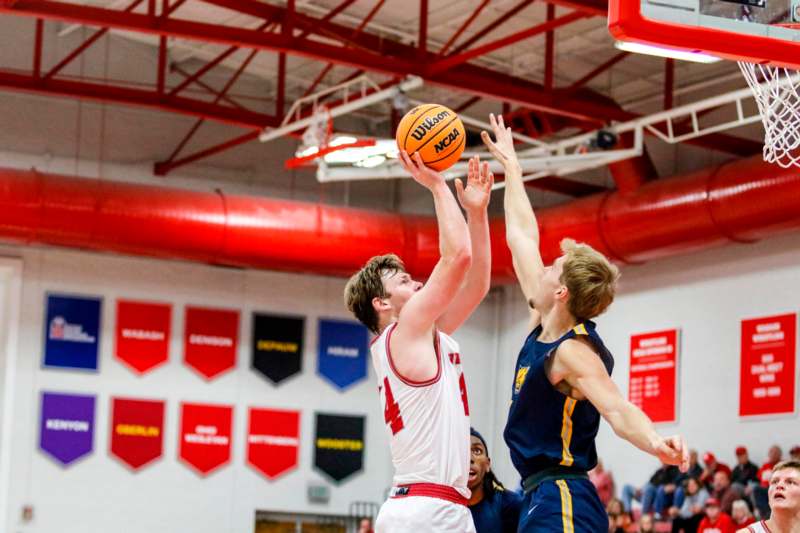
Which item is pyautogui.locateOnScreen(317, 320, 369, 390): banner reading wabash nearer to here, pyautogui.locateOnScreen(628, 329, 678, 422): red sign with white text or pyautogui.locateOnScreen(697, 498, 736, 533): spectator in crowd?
pyautogui.locateOnScreen(628, 329, 678, 422): red sign with white text

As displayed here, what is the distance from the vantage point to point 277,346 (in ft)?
78.6

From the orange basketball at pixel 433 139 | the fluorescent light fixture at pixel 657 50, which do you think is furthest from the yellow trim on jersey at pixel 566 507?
the fluorescent light fixture at pixel 657 50

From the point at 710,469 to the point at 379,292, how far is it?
1327 centimetres

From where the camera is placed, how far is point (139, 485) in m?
22.6

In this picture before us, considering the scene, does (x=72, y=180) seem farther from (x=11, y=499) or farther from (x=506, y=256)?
(x=506, y=256)

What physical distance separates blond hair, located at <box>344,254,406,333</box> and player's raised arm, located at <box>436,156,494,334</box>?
1.42ft

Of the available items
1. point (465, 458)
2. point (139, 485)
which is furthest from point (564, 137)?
point (465, 458)

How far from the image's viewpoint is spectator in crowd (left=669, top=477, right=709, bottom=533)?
61.0 ft

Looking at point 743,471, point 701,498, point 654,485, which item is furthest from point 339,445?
point 743,471

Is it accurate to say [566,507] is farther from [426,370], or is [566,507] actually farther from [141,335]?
[141,335]

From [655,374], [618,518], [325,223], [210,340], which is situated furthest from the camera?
[210,340]

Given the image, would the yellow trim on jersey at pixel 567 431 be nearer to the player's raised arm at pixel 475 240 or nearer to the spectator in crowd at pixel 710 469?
the player's raised arm at pixel 475 240

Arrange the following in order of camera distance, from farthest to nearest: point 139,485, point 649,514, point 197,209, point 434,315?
point 139,485, point 197,209, point 649,514, point 434,315

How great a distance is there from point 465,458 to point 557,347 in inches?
29.2
